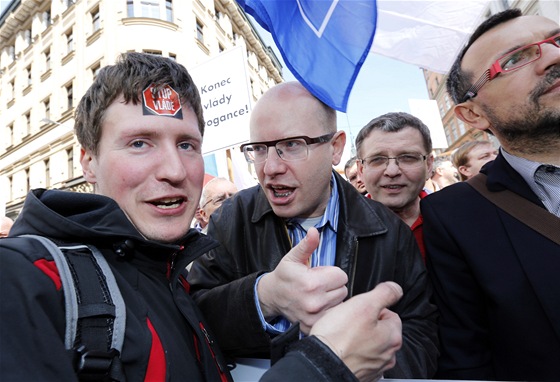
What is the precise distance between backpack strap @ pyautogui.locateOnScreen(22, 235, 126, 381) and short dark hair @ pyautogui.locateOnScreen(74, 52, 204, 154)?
57 cm

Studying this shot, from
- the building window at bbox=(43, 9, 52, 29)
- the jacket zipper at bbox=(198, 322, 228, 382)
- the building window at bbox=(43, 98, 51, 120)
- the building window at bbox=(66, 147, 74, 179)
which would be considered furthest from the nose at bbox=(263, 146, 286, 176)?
the building window at bbox=(43, 9, 52, 29)

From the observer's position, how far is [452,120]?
35.9 m

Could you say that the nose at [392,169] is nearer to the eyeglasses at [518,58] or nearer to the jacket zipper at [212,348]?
the eyeglasses at [518,58]

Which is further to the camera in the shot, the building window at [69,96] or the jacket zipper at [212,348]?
the building window at [69,96]

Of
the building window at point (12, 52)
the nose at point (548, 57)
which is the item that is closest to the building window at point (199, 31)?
the building window at point (12, 52)

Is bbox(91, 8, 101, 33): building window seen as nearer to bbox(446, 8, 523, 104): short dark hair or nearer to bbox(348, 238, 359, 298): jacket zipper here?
bbox(446, 8, 523, 104): short dark hair

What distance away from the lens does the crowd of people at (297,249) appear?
89 centimetres

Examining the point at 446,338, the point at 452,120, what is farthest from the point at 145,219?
the point at 452,120

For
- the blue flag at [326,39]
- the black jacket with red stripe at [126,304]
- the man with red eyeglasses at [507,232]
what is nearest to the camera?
the black jacket with red stripe at [126,304]

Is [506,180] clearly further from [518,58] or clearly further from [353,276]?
[353,276]

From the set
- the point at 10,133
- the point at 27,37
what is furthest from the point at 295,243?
the point at 27,37

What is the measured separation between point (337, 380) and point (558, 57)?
1.57m

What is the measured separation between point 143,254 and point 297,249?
48cm

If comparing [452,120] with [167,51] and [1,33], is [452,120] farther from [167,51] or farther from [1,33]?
[1,33]
